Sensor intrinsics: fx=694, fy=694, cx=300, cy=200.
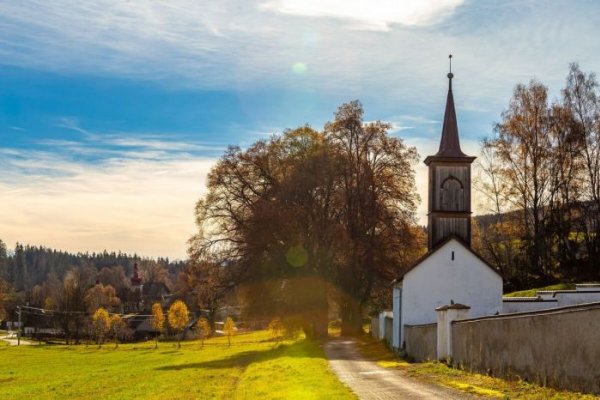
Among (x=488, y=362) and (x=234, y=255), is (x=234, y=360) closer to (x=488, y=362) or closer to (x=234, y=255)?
(x=234, y=255)

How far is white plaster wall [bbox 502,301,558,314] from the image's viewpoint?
107 ft

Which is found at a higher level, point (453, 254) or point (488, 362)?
point (453, 254)

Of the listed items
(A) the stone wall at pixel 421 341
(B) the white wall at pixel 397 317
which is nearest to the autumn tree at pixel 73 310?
(B) the white wall at pixel 397 317

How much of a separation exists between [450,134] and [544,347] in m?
24.4

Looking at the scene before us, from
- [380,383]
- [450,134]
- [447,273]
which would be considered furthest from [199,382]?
[450,134]

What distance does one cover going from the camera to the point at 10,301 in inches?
5728

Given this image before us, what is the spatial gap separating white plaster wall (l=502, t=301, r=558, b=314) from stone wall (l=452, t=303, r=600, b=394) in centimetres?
1364

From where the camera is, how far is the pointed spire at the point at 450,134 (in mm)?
37344

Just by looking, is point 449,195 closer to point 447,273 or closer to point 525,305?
point 447,273

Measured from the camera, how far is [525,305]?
111 feet

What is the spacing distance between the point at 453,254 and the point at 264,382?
15505 millimetres

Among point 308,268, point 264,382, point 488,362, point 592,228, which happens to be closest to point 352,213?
point 308,268

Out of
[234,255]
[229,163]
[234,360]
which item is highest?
[229,163]

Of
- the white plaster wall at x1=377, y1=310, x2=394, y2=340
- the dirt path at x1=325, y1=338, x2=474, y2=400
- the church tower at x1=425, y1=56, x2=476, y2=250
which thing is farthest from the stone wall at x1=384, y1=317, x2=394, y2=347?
the dirt path at x1=325, y1=338, x2=474, y2=400
